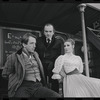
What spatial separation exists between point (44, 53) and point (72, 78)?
66 centimetres

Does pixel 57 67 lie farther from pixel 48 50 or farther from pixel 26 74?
pixel 26 74

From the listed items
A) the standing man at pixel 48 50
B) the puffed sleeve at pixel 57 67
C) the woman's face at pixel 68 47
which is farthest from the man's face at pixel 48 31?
the puffed sleeve at pixel 57 67

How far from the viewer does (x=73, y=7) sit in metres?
4.39

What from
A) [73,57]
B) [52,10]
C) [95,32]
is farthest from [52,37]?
[95,32]

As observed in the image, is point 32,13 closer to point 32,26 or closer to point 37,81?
point 32,26

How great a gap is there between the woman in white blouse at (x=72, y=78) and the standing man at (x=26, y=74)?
37 centimetres

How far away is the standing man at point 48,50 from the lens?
11.6 feet

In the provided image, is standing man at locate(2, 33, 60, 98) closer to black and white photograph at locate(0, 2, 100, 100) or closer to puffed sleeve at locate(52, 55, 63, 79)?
black and white photograph at locate(0, 2, 100, 100)

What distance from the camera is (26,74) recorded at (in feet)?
9.95

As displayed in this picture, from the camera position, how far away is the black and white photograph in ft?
9.89

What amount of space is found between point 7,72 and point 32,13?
1.75 m

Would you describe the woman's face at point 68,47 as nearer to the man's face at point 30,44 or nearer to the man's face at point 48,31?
the man's face at point 48,31

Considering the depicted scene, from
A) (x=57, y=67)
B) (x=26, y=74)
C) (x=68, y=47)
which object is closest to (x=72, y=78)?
(x=57, y=67)

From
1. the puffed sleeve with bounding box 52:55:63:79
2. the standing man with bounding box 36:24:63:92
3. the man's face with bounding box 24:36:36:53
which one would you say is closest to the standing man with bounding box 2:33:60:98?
the man's face with bounding box 24:36:36:53
